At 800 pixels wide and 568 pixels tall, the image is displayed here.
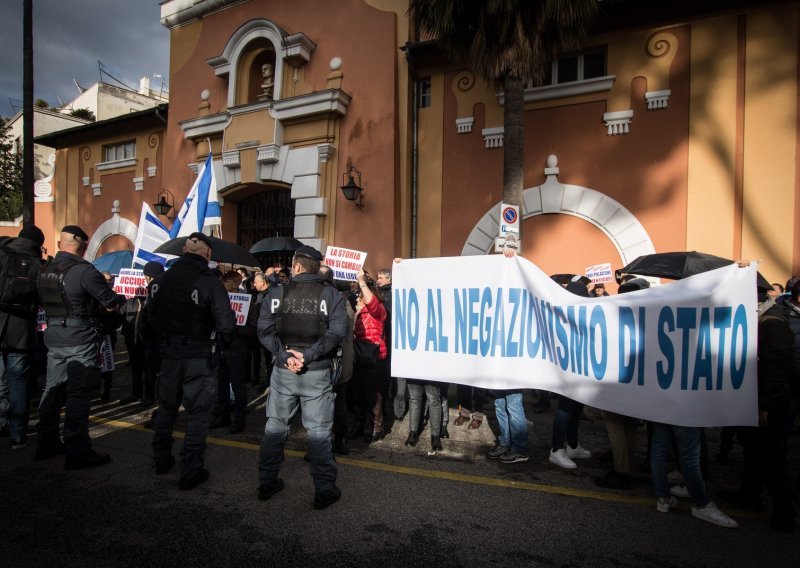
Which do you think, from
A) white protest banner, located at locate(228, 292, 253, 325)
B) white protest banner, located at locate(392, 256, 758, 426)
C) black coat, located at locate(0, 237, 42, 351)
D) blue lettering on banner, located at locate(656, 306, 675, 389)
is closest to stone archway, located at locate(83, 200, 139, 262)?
white protest banner, located at locate(228, 292, 253, 325)

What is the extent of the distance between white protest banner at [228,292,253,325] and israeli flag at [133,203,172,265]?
1704mm

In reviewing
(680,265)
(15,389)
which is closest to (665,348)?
(680,265)

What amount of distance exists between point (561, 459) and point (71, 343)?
448 centimetres

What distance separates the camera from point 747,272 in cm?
324

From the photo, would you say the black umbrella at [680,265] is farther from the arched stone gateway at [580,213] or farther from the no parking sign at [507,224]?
the arched stone gateway at [580,213]

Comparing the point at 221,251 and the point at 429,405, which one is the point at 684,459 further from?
the point at 221,251

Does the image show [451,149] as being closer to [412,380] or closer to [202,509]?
[412,380]

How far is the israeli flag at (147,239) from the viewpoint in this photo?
6.57 meters

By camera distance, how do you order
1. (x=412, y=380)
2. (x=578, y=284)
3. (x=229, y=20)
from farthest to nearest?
(x=229, y=20) → (x=412, y=380) → (x=578, y=284)

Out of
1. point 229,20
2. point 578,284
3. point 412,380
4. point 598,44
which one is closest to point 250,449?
point 412,380

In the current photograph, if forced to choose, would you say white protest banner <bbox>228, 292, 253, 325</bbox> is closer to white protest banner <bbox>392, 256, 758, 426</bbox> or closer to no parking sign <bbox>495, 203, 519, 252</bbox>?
white protest banner <bbox>392, 256, 758, 426</bbox>

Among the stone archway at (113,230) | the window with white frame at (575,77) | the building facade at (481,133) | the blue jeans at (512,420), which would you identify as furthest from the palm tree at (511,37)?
the stone archway at (113,230)

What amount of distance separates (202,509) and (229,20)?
41.4 feet

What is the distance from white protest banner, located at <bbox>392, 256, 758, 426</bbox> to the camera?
326 centimetres
